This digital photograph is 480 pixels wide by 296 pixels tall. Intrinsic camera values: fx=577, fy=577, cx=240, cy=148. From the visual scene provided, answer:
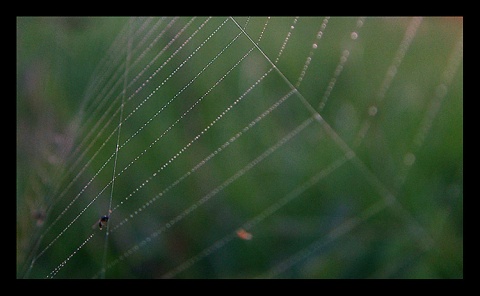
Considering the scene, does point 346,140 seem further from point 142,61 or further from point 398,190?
point 142,61

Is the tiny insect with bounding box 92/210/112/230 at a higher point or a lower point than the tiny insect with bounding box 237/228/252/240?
higher

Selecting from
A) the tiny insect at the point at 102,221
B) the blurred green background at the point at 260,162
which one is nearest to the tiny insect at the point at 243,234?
the blurred green background at the point at 260,162

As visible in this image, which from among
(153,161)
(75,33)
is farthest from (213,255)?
(75,33)

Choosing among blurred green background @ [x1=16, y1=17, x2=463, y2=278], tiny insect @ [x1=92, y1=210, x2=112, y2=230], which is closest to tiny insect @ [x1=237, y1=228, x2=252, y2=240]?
blurred green background @ [x1=16, y1=17, x2=463, y2=278]

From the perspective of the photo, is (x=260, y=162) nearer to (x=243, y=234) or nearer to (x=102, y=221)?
(x=243, y=234)

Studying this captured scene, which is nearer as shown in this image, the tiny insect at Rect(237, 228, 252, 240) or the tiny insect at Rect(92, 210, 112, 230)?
the tiny insect at Rect(92, 210, 112, 230)

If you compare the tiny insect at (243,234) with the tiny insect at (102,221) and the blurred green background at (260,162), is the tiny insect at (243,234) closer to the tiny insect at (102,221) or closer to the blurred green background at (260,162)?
the blurred green background at (260,162)

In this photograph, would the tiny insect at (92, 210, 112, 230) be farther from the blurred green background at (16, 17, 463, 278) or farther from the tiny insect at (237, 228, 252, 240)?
the tiny insect at (237, 228, 252, 240)
